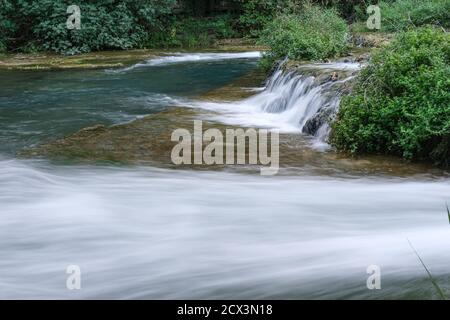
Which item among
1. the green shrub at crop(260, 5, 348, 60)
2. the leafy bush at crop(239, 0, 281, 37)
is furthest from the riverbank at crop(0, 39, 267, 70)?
the green shrub at crop(260, 5, 348, 60)

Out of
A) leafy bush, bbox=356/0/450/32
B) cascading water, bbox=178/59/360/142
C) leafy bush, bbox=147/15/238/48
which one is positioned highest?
leafy bush, bbox=356/0/450/32

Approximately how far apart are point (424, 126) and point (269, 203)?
2.10 m

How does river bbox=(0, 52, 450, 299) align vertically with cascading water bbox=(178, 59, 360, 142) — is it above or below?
below

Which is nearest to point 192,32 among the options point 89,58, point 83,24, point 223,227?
point 83,24

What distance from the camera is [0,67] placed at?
693 inches

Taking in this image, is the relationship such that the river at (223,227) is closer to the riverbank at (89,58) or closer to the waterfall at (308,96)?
the waterfall at (308,96)

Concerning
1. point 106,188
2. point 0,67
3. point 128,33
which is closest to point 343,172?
point 106,188

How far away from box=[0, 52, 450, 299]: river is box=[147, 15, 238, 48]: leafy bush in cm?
1519

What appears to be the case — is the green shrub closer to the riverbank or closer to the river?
the river

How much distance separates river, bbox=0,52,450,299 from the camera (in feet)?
13.7

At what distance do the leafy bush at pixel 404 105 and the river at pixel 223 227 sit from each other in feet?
0.93

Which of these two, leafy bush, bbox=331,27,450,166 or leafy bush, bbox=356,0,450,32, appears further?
Result: leafy bush, bbox=356,0,450,32

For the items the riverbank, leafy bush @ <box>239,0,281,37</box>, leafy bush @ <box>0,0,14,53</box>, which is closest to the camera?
the riverbank

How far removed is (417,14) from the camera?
15438 millimetres
